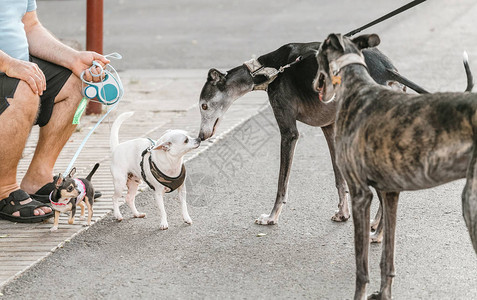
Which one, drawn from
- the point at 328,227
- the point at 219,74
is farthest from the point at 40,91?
the point at 328,227

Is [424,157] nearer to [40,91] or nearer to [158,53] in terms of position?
[40,91]

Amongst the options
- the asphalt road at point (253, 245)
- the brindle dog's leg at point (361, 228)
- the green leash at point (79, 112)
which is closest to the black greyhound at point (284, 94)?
the asphalt road at point (253, 245)

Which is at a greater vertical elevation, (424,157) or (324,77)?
(324,77)

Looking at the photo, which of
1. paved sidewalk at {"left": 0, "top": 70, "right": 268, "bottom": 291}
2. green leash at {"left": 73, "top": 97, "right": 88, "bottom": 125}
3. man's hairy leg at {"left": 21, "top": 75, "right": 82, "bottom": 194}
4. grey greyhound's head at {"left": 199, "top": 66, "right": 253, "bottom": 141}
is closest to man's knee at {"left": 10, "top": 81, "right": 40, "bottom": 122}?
green leash at {"left": 73, "top": 97, "right": 88, "bottom": 125}

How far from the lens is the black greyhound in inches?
203

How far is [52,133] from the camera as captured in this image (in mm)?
5871

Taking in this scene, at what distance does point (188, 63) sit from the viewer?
11.8 m

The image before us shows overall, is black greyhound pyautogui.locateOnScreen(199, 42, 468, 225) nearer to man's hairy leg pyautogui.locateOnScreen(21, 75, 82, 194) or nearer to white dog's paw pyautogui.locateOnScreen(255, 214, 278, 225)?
white dog's paw pyautogui.locateOnScreen(255, 214, 278, 225)

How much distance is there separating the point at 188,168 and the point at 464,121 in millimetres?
3852

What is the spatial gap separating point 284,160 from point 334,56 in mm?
1440

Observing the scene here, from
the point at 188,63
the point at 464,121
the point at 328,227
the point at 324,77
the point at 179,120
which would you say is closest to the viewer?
the point at 464,121

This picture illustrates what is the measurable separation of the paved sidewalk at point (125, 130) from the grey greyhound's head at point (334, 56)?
209cm

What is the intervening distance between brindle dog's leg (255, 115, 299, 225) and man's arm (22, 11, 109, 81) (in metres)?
1.61

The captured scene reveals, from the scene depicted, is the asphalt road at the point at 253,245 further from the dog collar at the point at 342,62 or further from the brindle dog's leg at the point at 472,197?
the dog collar at the point at 342,62
